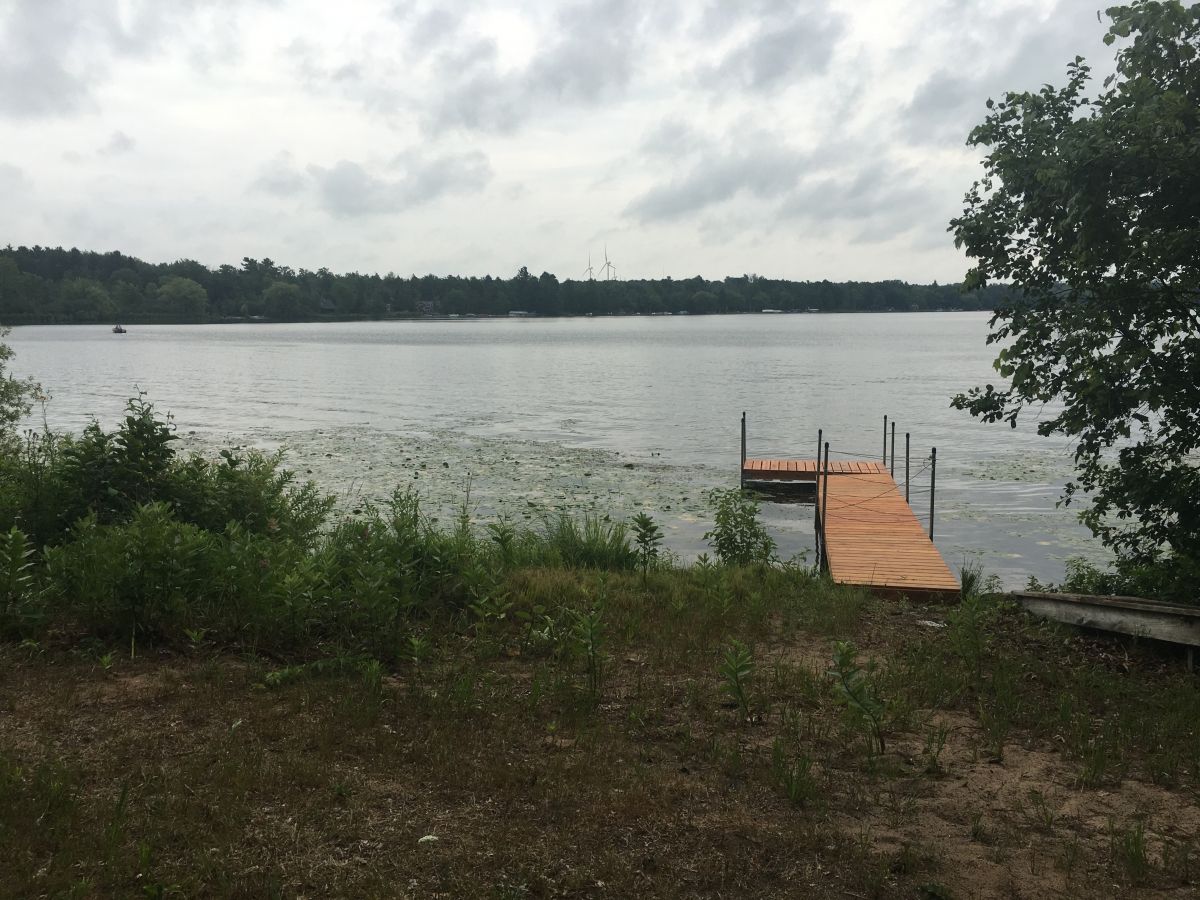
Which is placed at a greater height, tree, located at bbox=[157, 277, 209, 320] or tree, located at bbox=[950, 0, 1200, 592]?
tree, located at bbox=[157, 277, 209, 320]

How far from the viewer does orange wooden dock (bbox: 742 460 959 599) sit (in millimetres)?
11567

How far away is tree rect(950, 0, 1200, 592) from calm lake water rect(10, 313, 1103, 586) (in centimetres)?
620

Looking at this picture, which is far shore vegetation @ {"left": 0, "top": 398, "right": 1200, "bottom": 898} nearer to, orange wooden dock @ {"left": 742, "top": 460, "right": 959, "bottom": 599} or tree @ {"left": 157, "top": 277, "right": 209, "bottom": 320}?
orange wooden dock @ {"left": 742, "top": 460, "right": 959, "bottom": 599}

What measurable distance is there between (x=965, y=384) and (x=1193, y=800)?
2092 inches

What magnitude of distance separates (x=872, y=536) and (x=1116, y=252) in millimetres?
7506

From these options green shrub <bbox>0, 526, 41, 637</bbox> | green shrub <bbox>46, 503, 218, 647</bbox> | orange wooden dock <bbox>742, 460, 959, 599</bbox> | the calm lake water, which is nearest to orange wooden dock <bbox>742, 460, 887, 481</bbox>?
orange wooden dock <bbox>742, 460, 959, 599</bbox>

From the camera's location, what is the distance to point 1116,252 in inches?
305

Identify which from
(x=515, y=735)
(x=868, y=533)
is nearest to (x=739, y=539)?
(x=868, y=533)

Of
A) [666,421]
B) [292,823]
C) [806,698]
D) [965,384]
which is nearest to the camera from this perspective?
[292,823]

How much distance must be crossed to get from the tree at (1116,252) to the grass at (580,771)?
7.44 feet

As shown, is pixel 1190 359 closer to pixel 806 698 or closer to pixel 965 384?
pixel 806 698

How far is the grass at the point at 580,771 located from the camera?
3.82m

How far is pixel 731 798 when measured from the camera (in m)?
4.59

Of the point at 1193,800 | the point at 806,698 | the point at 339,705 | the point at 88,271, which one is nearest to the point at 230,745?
the point at 339,705
